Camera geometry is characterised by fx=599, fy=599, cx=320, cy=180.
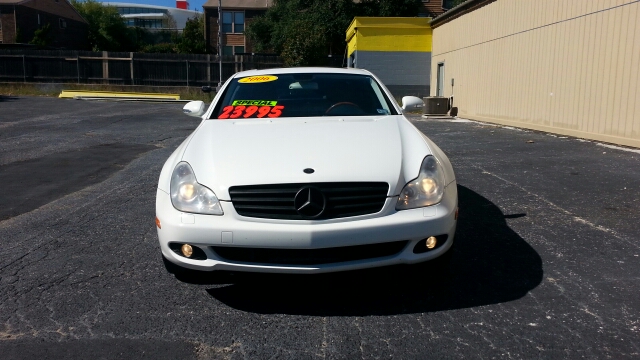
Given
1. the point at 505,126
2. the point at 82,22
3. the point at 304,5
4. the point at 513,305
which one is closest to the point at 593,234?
the point at 513,305

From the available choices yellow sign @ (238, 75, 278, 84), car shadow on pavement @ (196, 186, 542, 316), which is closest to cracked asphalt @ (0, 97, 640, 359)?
car shadow on pavement @ (196, 186, 542, 316)

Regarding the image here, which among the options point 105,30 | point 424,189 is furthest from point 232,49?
point 424,189

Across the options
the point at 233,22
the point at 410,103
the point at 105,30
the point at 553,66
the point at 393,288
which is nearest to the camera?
the point at 393,288

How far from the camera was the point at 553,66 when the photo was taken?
43.7ft

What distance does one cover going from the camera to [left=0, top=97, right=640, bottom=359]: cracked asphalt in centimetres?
318

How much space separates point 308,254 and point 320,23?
31016 millimetres

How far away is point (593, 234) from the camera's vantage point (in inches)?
200

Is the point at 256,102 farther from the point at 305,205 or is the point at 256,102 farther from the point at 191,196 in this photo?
the point at 305,205

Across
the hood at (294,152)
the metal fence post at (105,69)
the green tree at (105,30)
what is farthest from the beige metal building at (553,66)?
the green tree at (105,30)

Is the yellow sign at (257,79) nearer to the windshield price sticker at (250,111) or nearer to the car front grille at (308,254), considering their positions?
the windshield price sticker at (250,111)

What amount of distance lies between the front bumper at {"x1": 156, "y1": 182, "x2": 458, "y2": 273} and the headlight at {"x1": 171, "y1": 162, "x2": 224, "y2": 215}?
0.13 feet

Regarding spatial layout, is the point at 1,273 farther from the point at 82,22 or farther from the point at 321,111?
the point at 82,22

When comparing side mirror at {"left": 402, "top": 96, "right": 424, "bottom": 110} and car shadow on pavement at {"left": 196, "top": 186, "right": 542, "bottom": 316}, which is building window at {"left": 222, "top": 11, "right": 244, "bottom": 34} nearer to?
side mirror at {"left": 402, "top": 96, "right": 424, "bottom": 110}

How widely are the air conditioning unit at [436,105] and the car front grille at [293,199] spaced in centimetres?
1777
